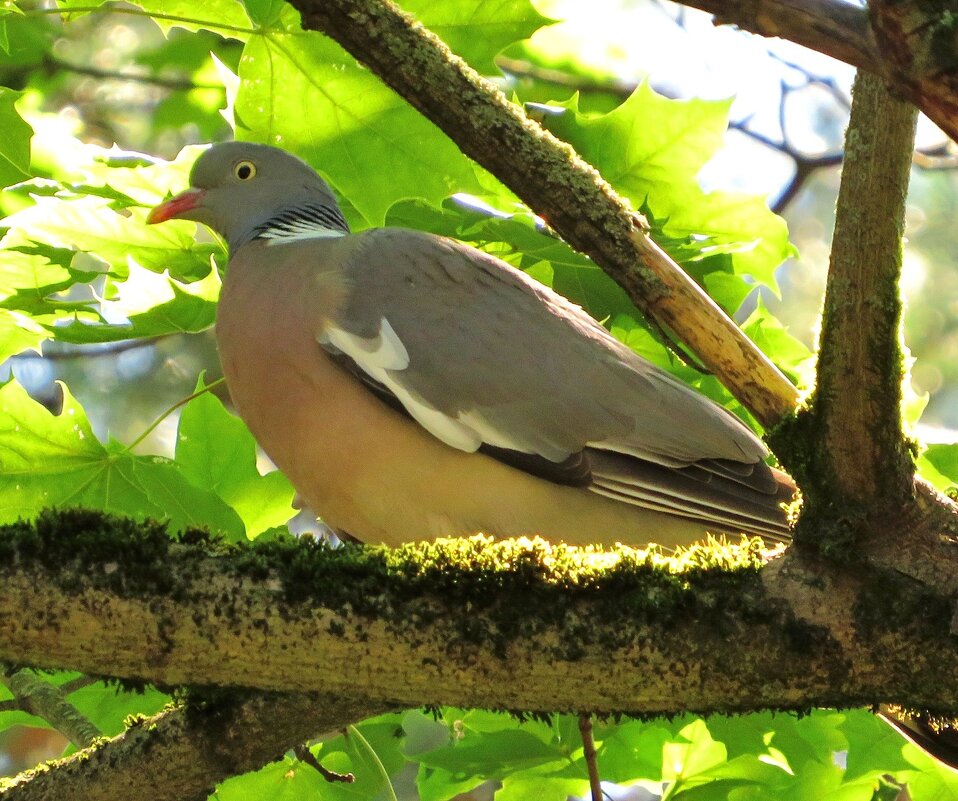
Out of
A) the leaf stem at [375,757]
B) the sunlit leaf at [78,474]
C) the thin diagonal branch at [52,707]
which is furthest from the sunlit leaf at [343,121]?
the thin diagonal branch at [52,707]

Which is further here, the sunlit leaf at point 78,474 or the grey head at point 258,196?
the grey head at point 258,196

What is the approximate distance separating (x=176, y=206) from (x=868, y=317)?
2122 millimetres

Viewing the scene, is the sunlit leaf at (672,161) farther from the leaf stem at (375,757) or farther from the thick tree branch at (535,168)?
the leaf stem at (375,757)

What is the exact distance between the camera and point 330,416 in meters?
2.96

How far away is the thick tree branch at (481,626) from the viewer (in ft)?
5.89

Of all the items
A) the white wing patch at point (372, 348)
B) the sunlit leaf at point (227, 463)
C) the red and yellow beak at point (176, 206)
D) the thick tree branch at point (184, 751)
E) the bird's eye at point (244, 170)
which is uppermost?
the bird's eye at point (244, 170)

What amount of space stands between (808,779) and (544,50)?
311 centimetres

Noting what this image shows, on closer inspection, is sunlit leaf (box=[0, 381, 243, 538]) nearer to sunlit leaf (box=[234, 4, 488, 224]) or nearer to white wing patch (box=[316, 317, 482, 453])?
white wing patch (box=[316, 317, 482, 453])

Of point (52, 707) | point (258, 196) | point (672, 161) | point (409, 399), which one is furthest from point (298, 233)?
point (52, 707)

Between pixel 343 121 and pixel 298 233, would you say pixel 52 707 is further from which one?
pixel 343 121

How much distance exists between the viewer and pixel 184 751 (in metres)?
2.25

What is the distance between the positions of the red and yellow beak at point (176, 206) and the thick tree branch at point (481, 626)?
157 centimetres

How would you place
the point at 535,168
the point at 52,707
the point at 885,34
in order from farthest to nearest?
1. the point at 52,707
2. the point at 535,168
3. the point at 885,34

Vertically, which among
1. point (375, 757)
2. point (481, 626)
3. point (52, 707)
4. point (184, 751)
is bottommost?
point (375, 757)
